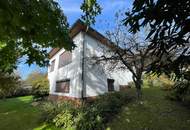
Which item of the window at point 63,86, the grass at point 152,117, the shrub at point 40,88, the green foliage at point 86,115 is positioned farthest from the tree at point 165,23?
the shrub at point 40,88

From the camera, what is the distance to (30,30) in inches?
206

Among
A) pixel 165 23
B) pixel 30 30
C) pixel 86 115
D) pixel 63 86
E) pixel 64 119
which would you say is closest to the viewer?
pixel 165 23

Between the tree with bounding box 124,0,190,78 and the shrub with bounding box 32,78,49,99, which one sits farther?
the shrub with bounding box 32,78,49,99

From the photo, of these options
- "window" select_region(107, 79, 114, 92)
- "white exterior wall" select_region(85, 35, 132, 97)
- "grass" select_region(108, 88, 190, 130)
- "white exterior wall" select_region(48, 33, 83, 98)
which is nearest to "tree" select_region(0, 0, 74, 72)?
"grass" select_region(108, 88, 190, 130)

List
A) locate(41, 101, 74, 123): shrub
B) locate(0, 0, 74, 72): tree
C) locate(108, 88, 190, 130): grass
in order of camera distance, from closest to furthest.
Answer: locate(0, 0, 74, 72): tree → locate(108, 88, 190, 130): grass → locate(41, 101, 74, 123): shrub

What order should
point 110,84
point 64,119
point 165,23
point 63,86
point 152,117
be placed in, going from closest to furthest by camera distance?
point 165,23
point 152,117
point 64,119
point 110,84
point 63,86

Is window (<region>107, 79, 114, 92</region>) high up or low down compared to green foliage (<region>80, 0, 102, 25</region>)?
down

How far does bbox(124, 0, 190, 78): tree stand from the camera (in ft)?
13.6

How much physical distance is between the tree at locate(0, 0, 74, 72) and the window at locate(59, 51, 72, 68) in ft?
38.3

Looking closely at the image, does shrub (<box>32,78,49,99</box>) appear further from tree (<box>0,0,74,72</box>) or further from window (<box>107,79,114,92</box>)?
tree (<box>0,0,74,72</box>)

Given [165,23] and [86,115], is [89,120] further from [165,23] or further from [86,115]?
[165,23]

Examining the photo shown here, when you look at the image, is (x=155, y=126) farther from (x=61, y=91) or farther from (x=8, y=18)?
(x=61, y=91)

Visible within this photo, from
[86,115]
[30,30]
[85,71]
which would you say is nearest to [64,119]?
[86,115]

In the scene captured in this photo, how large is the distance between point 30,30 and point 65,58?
51.8 ft
